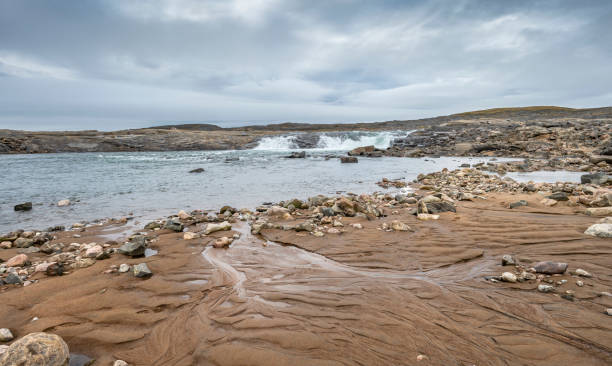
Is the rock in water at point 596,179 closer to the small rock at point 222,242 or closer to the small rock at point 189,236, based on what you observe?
the small rock at point 222,242

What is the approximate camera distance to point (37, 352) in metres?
2.14

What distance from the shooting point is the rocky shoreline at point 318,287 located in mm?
2426

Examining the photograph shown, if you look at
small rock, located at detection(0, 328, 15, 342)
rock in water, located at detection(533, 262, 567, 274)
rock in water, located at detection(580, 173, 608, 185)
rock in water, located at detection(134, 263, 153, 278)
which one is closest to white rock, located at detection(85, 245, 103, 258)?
rock in water, located at detection(134, 263, 153, 278)

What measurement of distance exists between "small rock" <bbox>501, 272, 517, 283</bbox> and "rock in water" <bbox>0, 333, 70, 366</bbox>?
4522mm

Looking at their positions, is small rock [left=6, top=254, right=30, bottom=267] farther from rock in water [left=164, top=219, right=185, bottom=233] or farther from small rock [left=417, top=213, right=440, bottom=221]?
small rock [left=417, top=213, right=440, bottom=221]

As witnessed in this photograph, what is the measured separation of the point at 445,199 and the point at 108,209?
33.1 ft

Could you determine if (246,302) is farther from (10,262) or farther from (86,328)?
(10,262)

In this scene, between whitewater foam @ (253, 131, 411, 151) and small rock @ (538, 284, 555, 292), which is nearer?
small rock @ (538, 284, 555, 292)

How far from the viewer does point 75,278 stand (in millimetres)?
3869

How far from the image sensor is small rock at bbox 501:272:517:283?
3377 mm

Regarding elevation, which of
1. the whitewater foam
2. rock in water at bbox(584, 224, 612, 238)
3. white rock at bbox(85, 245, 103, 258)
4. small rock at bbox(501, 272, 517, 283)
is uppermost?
the whitewater foam

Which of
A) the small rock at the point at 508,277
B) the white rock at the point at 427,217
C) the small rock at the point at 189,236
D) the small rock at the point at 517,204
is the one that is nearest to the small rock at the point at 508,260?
the small rock at the point at 508,277

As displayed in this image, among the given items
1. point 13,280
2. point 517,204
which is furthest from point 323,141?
point 13,280

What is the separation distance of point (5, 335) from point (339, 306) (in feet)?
10.4
